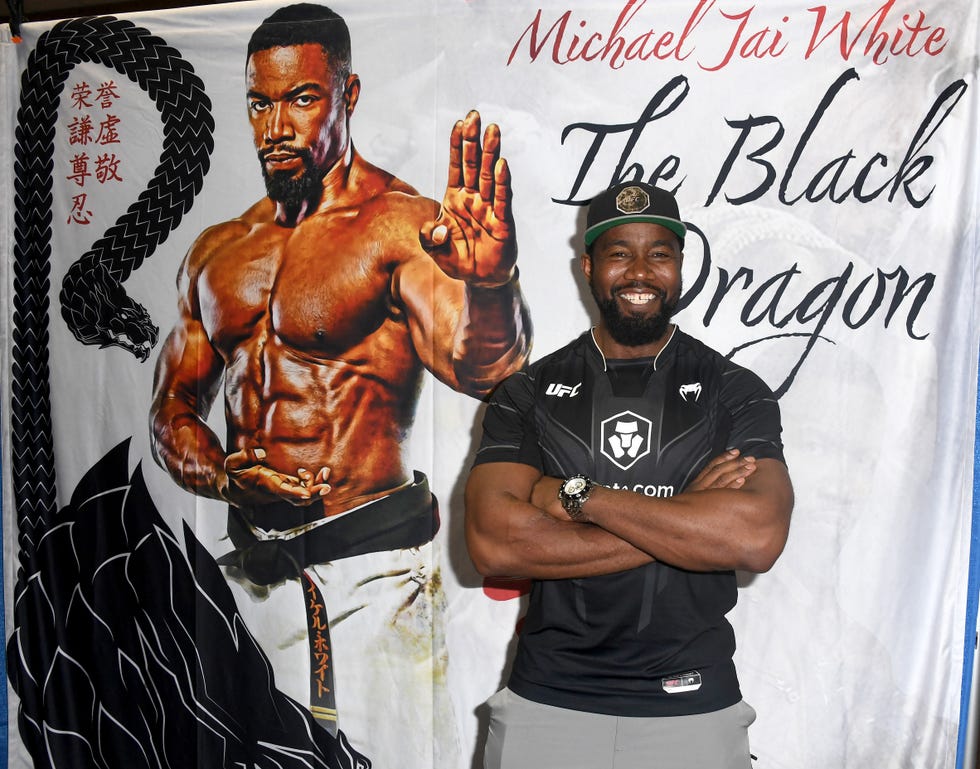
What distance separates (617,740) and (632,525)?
0.44 m

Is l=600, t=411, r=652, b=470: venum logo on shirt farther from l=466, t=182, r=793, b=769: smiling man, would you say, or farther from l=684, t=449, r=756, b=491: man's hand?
l=684, t=449, r=756, b=491: man's hand

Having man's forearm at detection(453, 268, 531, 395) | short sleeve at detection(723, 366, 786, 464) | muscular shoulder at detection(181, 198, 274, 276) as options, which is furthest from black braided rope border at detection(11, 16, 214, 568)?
short sleeve at detection(723, 366, 786, 464)

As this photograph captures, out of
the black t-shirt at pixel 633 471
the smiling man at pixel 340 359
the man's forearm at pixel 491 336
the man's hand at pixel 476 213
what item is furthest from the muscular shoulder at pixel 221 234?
the black t-shirt at pixel 633 471

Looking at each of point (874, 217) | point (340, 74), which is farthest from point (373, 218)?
point (874, 217)

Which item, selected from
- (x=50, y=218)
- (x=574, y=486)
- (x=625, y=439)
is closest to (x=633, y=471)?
(x=625, y=439)

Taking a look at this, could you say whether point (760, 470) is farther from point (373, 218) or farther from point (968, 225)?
point (373, 218)

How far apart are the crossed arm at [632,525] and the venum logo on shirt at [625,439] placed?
0.13m

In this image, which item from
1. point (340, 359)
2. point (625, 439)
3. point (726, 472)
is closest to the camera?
point (726, 472)

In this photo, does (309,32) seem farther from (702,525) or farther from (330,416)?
(702,525)

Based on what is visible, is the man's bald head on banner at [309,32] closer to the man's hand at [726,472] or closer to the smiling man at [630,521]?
the smiling man at [630,521]

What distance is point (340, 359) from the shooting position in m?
2.98

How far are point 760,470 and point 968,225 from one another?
970 millimetres

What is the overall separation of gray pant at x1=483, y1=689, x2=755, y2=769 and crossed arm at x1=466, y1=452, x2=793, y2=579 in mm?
296

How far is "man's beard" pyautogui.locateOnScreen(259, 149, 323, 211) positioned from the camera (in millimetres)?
3004
